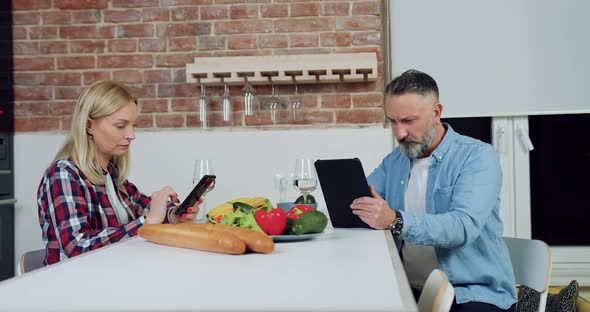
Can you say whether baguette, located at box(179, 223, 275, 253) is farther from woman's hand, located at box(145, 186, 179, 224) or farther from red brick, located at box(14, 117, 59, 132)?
red brick, located at box(14, 117, 59, 132)

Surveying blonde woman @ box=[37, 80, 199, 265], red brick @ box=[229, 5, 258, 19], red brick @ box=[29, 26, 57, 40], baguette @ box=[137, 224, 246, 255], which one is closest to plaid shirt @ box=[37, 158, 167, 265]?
blonde woman @ box=[37, 80, 199, 265]

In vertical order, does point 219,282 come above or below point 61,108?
below

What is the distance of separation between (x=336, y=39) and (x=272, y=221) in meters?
2.07

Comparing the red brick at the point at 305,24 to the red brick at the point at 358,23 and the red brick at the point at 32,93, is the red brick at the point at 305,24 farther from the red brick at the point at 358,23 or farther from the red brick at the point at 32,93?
the red brick at the point at 32,93

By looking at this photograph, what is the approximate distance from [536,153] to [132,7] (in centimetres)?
236

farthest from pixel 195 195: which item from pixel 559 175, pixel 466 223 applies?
pixel 559 175

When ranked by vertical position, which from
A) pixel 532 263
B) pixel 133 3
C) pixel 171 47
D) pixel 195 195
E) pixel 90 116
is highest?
pixel 133 3

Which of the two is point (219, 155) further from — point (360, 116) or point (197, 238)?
point (197, 238)

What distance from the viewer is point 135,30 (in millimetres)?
3900

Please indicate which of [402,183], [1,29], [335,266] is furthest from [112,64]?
[335,266]

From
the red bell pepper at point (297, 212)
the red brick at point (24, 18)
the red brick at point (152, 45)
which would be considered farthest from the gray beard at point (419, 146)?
the red brick at point (24, 18)

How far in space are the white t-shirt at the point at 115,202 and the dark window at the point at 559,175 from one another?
2290 mm

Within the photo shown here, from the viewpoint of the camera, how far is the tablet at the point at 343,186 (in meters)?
2.16

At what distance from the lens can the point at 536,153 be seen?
385 cm
